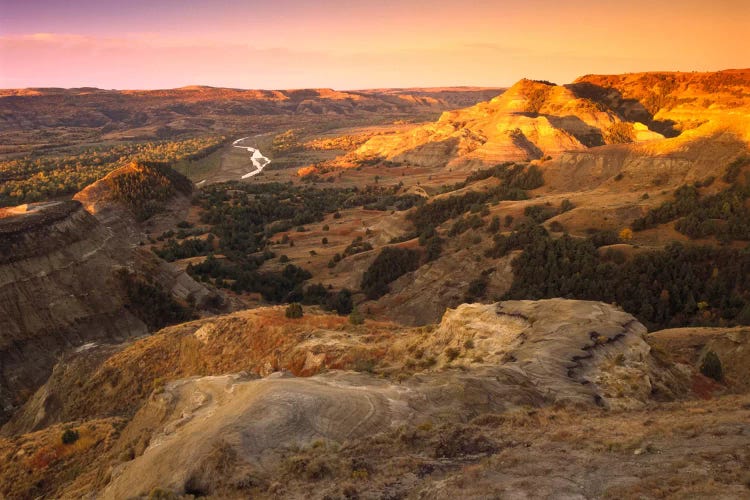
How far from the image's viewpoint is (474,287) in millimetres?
45250

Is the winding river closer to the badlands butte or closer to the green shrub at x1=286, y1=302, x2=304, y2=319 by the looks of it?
the badlands butte

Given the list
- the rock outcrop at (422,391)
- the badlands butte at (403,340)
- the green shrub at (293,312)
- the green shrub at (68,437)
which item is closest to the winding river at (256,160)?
the badlands butte at (403,340)

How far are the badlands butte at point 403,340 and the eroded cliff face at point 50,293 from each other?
0.13 m

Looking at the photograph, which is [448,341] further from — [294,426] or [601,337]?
[294,426]

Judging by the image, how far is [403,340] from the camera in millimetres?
24641

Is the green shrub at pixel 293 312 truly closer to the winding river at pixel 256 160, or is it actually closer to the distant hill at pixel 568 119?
the distant hill at pixel 568 119

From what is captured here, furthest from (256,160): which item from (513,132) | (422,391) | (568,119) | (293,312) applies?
(422,391)

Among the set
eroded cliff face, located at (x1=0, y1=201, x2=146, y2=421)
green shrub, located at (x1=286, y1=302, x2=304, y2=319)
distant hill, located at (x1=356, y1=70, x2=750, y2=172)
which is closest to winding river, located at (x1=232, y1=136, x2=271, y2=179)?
Result: distant hill, located at (x1=356, y1=70, x2=750, y2=172)

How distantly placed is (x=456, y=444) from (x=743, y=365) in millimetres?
17901

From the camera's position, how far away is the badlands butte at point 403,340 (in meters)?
12.0

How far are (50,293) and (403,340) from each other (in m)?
23.7

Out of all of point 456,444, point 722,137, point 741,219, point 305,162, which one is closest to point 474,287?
point 741,219

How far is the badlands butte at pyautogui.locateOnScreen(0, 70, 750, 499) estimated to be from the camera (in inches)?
471

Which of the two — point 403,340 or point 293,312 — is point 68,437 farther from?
point 403,340
